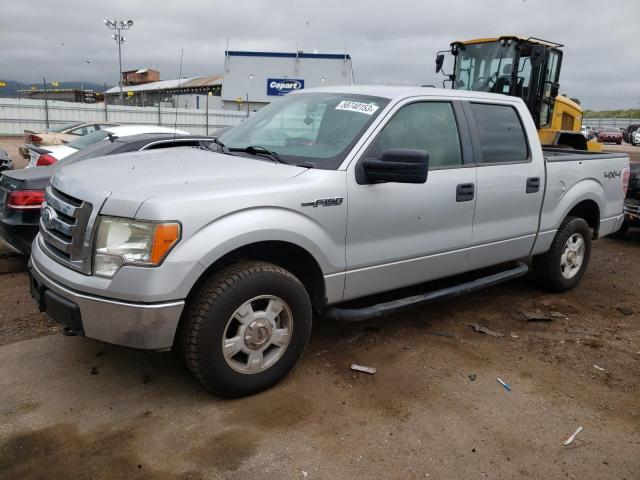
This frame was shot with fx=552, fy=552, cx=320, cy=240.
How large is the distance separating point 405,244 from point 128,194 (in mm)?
1861

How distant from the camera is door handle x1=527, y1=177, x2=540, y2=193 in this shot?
4.63m

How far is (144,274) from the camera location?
2.77 meters

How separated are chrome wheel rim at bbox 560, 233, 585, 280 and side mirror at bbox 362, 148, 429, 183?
271 centimetres

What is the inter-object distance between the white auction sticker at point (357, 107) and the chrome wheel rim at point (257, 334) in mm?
1449

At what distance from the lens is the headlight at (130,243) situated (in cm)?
277

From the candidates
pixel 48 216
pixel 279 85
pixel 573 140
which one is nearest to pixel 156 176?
pixel 48 216

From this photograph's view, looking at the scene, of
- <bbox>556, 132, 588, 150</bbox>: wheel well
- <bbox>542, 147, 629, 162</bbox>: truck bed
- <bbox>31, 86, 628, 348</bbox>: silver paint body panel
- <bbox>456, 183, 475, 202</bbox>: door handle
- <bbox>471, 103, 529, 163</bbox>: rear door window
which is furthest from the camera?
<bbox>556, 132, 588, 150</bbox>: wheel well

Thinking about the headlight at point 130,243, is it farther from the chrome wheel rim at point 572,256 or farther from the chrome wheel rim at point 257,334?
the chrome wheel rim at point 572,256

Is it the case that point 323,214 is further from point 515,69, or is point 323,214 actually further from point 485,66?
point 485,66

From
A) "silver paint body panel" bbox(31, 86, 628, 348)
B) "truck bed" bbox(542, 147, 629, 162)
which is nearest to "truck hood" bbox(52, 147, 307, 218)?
"silver paint body panel" bbox(31, 86, 628, 348)

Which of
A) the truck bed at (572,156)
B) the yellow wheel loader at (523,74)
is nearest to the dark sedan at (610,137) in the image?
the yellow wheel loader at (523,74)

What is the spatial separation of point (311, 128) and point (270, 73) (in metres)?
33.5

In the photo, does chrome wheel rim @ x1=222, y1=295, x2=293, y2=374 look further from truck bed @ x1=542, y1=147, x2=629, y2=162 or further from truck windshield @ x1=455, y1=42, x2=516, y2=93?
truck windshield @ x1=455, y1=42, x2=516, y2=93

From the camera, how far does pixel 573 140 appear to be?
10.8 meters
